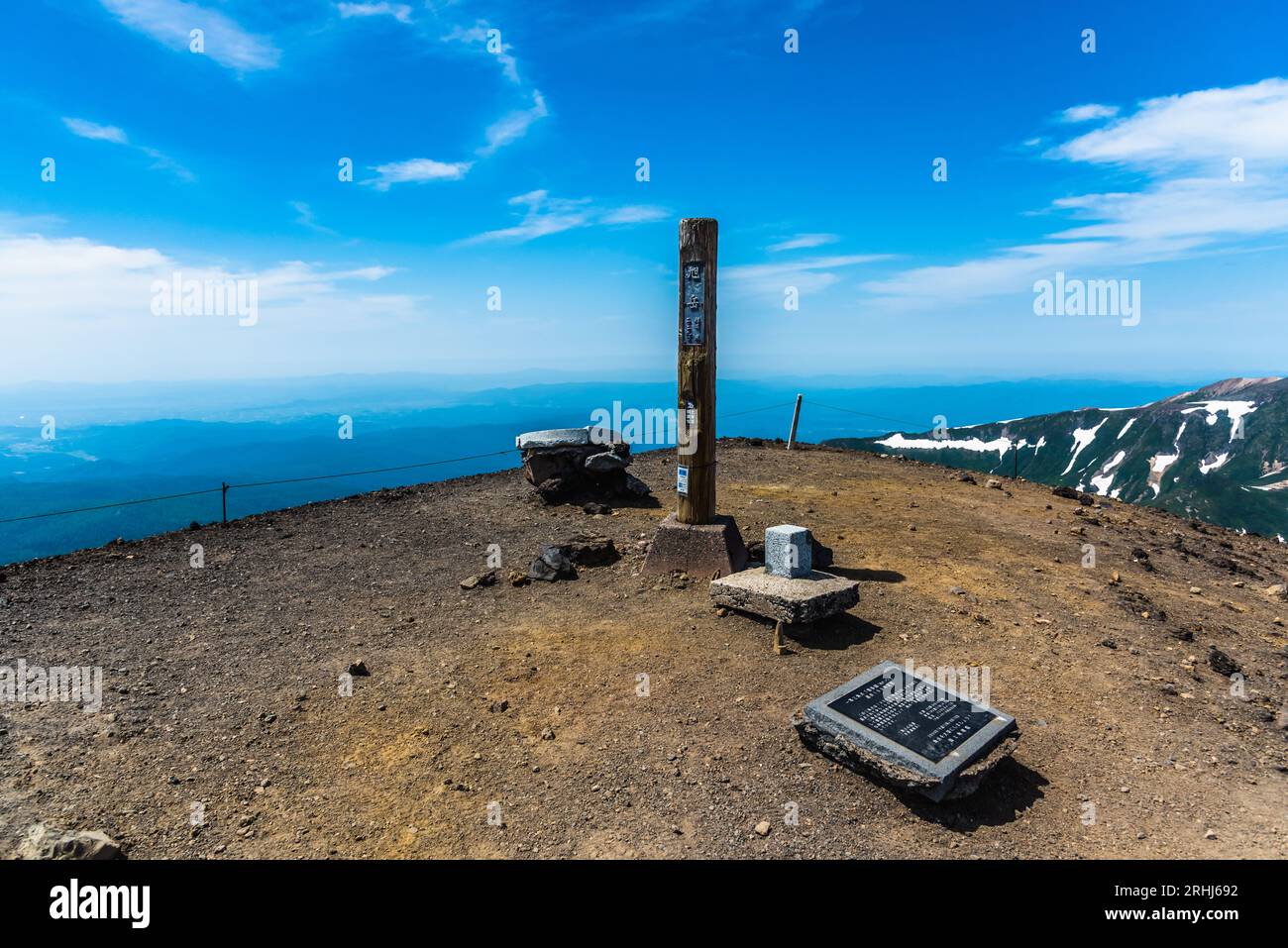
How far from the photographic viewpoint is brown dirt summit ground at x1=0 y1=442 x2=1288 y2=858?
505 cm

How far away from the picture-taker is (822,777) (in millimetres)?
5559

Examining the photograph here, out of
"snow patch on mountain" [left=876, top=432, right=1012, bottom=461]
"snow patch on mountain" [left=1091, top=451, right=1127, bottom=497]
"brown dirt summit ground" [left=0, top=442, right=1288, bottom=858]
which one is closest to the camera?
"brown dirt summit ground" [left=0, top=442, right=1288, bottom=858]

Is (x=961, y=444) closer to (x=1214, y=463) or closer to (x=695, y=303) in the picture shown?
(x=1214, y=463)

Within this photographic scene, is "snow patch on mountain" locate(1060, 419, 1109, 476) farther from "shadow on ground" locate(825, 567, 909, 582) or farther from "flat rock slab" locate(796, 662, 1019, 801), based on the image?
"flat rock slab" locate(796, 662, 1019, 801)

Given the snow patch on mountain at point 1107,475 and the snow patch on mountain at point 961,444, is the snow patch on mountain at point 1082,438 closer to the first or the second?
the snow patch on mountain at point 1107,475

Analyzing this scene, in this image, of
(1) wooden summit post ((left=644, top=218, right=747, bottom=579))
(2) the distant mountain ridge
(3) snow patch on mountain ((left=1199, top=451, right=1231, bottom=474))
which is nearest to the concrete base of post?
(1) wooden summit post ((left=644, top=218, right=747, bottom=579))

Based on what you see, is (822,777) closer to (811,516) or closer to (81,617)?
(811,516)

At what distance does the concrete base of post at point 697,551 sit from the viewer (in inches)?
388

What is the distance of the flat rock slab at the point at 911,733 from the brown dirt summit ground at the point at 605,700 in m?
0.21

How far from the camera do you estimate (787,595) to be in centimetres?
802

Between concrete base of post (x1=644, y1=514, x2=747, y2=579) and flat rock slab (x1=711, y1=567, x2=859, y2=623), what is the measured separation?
0.95m

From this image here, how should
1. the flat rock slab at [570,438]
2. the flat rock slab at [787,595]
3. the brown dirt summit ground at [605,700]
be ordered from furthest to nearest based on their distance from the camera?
the flat rock slab at [570,438], the flat rock slab at [787,595], the brown dirt summit ground at [605,700]

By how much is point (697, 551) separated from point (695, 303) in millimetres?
3667

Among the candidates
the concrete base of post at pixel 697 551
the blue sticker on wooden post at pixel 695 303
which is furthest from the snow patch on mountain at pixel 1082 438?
the blue sticker on wooden post at pixel 695 303
